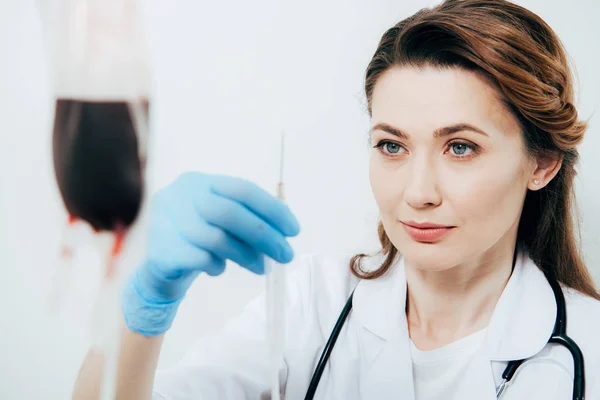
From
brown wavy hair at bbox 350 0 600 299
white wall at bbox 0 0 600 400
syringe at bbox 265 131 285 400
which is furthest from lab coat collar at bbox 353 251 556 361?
syringe at bbox 265 131 285 400

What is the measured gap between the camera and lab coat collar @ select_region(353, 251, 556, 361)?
32.7 inches

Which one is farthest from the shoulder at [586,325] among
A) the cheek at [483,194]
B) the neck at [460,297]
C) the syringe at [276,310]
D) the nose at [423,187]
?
the syringe at [276,310]

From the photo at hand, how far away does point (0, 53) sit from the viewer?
50 centimetres

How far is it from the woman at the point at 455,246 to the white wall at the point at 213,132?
5 cm

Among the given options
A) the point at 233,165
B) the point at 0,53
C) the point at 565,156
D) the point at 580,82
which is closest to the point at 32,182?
the point at 0,53

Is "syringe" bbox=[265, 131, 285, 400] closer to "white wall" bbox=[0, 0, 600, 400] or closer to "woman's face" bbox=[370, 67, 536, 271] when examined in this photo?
"white wall" bbox=[0, 0, 600, 400]

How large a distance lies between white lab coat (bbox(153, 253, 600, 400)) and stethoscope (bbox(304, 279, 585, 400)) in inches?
0.4

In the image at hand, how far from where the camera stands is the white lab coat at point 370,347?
0.80 metres

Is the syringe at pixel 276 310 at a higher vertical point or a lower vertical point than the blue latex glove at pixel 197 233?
lower

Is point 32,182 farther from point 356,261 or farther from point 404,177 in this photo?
point 356,261

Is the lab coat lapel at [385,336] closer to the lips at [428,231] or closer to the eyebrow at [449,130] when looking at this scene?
the lips at [428,231]

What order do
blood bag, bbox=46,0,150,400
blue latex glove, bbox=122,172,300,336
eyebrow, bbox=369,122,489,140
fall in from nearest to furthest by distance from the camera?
1. blood bag, bbox=46,0,150,400
2. blue latex glove, bbox=122,172,300,336
3. eyebrow, bbox=369,122,489,140

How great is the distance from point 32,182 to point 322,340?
57cm

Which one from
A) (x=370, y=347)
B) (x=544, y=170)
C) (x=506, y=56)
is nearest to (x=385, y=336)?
(x=370, y=347)
